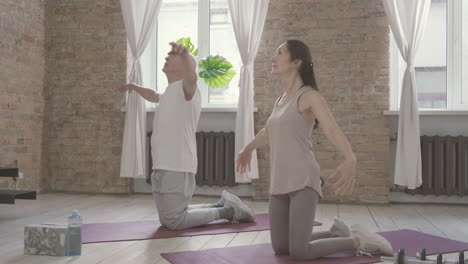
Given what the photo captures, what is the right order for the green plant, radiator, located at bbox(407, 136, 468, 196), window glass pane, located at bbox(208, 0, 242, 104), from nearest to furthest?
radiator, located at bbox(407, 136, 468, 196)
the green plant
window glass pane, located at bbox(208, 0, 242, 104)

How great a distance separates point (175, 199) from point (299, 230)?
3.74 feet

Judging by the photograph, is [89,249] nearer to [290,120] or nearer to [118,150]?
[290,120]

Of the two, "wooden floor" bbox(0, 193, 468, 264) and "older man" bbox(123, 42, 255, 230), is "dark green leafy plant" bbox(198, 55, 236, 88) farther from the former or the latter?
"older man" bbox(123, 42, 255, 230)

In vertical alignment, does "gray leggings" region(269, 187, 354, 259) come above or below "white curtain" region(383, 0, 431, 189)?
below

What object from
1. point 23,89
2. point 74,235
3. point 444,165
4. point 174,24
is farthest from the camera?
point 174,24

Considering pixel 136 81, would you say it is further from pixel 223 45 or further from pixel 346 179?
pixel 346 179

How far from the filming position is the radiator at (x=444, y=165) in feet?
16.8

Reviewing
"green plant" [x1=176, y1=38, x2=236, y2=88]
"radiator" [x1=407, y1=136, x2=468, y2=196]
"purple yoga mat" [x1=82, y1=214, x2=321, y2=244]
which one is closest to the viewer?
"purple yoga mat" [x1=82, y1=214, x2=321, y2=244]

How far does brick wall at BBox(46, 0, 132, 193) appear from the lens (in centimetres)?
584

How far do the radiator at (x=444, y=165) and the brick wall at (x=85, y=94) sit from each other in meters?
3.36

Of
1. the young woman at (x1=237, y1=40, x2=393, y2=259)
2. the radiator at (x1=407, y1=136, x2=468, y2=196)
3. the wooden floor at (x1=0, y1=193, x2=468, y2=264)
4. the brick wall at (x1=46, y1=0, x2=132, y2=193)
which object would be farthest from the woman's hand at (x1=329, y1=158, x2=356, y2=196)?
the brick wall at (x1=46, y1=0, x2=132, y2=193)

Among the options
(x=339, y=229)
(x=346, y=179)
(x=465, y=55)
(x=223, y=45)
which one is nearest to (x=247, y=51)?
(x=223, y=45)

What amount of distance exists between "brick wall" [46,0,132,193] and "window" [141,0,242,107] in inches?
18.7

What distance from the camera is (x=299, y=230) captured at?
100 inches
